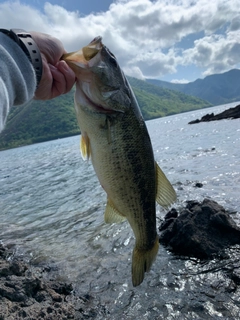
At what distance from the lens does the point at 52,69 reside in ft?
11.7

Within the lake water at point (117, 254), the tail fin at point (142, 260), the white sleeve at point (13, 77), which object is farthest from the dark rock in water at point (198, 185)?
the white sleeve at point (13, 77)

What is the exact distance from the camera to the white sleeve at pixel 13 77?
8.25ft

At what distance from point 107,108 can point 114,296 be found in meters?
5.80

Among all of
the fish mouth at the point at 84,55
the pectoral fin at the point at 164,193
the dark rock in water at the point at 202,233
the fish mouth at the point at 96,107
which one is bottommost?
the dark rock in water at the point at 202,233

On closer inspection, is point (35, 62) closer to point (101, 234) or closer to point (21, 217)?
point (101, 234)

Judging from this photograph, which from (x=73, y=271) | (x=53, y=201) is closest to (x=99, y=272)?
(x=73, y=271)

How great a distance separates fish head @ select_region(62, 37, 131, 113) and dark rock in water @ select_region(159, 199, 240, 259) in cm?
660

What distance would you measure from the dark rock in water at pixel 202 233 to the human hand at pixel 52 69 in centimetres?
706

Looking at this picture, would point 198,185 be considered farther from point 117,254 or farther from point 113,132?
point 113,132

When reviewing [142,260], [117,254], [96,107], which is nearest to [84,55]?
[96,107]

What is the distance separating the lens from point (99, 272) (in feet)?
28.7

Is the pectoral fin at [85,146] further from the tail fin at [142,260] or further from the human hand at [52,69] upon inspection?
the tail fin at [142,260]

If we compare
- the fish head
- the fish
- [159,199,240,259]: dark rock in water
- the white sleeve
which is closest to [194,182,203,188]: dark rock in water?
[159,199,240,259]: dark rock in water

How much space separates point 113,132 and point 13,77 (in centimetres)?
150
